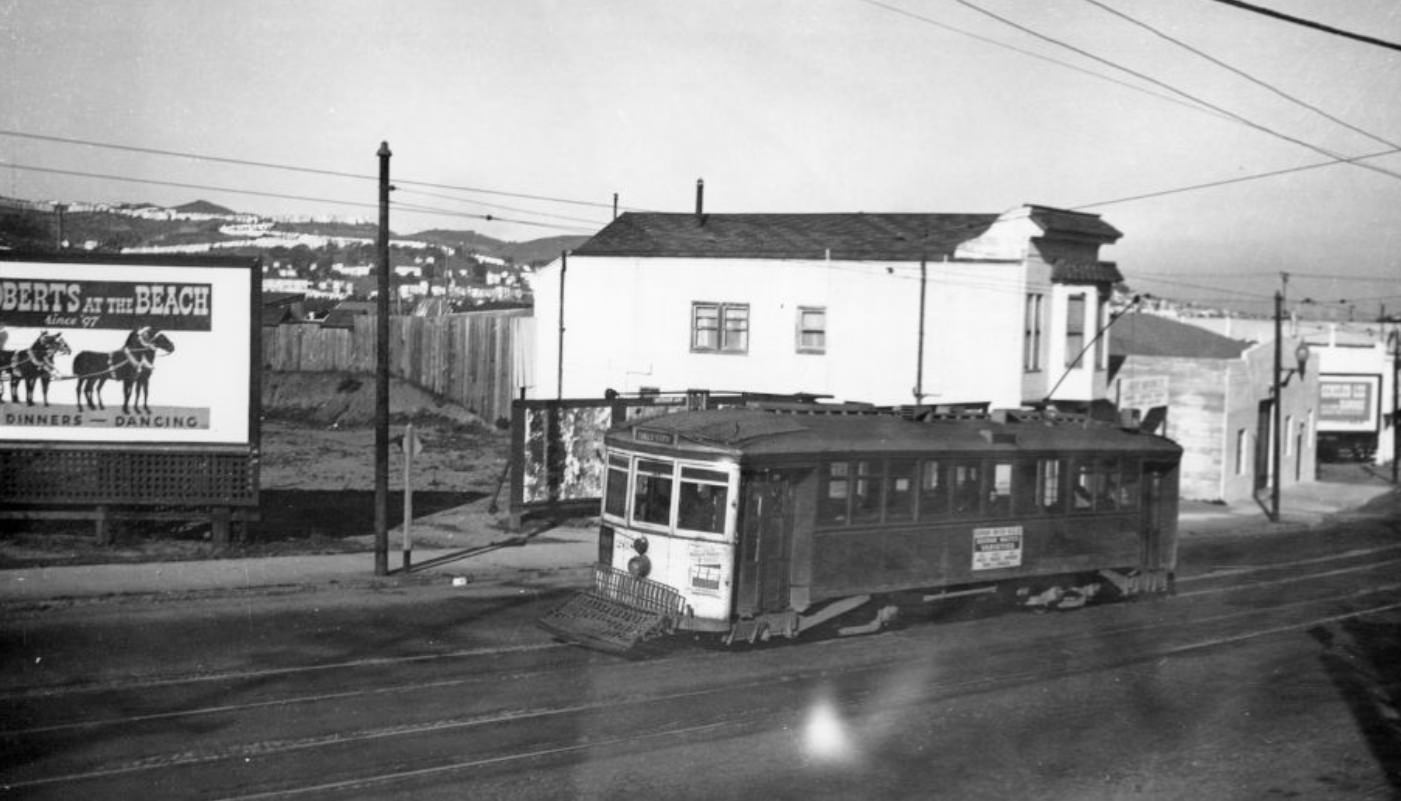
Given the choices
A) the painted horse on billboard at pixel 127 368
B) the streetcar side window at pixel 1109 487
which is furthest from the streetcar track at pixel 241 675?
the painted horse on billboard at pixel 127 368

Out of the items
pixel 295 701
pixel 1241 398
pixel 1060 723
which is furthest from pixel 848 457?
pixel 1241 398

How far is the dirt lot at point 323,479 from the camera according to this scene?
20.5 meters

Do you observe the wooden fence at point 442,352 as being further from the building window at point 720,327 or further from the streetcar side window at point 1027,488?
the streetcar side window at point 1027,488

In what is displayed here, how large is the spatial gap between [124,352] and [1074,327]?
24.4 metres

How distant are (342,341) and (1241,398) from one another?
109 ft

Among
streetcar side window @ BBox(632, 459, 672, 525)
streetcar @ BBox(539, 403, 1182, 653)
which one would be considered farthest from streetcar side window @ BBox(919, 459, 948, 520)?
streetcar side window @ BBox(632, 459, 672, 525)

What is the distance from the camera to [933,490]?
16.1m

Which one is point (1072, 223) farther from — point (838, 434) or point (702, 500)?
point (702, 500)

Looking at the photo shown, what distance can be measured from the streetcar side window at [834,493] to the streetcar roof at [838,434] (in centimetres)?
23

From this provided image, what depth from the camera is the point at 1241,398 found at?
41.0 metres

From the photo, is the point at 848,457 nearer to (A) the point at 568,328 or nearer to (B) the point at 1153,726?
(B) the point at 1153,726

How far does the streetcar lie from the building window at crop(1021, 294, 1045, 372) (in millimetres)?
14864

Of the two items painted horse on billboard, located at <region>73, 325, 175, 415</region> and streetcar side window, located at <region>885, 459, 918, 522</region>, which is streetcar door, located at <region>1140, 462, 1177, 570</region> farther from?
painted horse on billboard, located at <region>73, 325, 175, 415</region>

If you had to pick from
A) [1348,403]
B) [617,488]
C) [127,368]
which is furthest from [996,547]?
[1348,403]
